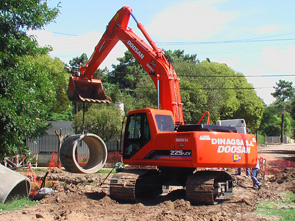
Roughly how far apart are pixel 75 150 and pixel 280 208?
6812mm

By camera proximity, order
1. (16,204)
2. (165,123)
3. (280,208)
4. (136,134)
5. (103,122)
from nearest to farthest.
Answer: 1. (280,208)
2. (16,204)
3. (165,123)
4. (136,134)
5. (103,122)

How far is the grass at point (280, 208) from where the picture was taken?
9.51 meters

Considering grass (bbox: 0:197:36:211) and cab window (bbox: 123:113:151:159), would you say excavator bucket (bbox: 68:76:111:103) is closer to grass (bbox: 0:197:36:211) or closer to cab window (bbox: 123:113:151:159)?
cab window (bbox: 123:113:151:159)

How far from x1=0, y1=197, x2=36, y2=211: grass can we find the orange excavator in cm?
243

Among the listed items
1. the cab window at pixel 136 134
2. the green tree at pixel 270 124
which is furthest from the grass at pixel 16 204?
the green tree at pixel 270 124

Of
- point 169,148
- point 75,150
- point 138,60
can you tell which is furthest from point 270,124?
point 169,148

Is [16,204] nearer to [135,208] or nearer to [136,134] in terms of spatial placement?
[135,208]

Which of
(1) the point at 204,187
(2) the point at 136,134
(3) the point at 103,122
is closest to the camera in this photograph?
(1) the point at 204,187

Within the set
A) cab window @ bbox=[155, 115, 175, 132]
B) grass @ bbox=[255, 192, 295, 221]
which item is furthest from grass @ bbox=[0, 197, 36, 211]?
grass @ bbox=[255, 192, 295, 221]

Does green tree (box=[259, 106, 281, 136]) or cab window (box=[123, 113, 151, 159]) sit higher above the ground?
green tree (box=[259, 106, 281, 136])

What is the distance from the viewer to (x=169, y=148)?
11.6 metres

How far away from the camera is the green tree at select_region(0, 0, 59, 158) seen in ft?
38.5

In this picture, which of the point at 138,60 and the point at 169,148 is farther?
the point at 138,60

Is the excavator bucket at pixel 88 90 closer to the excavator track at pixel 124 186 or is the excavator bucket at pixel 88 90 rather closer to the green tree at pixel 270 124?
the excavator track at pixel 124 186
